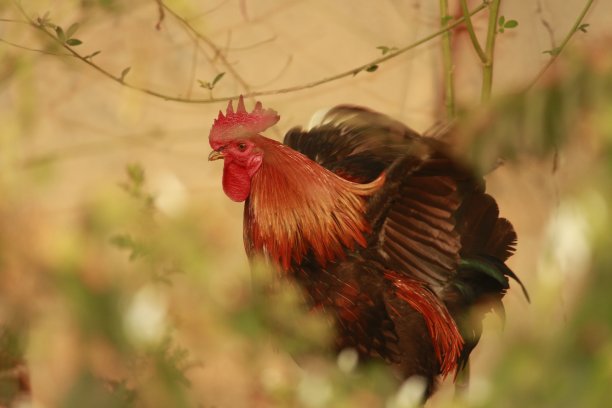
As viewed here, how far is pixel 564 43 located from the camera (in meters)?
1.58

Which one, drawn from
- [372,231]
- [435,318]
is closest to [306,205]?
[372,231]

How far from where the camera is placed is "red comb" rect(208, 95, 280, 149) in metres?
1.46

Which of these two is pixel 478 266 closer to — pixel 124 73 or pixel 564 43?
pixel 564 43

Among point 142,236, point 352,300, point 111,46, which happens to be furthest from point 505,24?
point 142,236

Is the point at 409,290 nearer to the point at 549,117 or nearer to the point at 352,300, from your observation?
the point at 352,300

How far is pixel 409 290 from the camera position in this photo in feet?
5.04

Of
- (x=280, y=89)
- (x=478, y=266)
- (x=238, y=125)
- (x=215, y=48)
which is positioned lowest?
(x=478, y=266)

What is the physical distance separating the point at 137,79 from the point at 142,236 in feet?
5.08

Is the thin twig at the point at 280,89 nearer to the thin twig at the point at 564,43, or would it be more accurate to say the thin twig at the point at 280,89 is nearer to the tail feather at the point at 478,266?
the thin twig at the point at 564,43

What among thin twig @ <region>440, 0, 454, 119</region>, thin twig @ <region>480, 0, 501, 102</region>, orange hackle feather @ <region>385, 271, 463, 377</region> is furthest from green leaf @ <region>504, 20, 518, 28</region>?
orange hackle feather @ <region>385, 271, 463, 377</region>

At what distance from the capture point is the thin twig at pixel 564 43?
1.54 meters

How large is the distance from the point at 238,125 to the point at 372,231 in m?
0.33

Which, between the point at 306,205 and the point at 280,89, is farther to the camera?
the point at 280,89

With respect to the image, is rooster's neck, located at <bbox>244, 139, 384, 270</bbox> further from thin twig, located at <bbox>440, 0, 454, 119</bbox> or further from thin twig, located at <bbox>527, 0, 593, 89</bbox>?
thin twig, located at <bbox>527, 0, 593, 89</bbox>
